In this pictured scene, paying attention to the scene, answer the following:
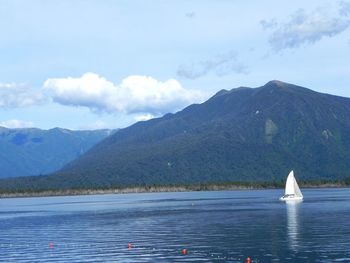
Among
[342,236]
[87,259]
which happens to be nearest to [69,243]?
[87,259]

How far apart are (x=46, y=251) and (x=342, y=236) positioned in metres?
42.0

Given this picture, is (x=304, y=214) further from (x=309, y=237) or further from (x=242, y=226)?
(x=309, y=237)

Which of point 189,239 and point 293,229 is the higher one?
point 293,229

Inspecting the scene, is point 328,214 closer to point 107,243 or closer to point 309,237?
point 309,237

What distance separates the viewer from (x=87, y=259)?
84.9m

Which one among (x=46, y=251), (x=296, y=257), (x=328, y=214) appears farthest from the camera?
(x=328, y=214)

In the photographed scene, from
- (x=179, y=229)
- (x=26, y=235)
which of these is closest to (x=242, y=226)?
(x=179, y=229)

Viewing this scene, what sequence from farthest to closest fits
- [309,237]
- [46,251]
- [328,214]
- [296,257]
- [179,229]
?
[328,214] < [179,229] < [309,237] < [46,251] < [296,257]

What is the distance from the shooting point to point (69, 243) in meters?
105

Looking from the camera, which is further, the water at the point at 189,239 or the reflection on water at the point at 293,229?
the reflection on water at the point at 293,229

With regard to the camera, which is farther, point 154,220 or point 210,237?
point 154,220

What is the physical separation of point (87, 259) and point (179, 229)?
39271 millimetres

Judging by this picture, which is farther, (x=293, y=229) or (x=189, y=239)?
(x=293, y=229)

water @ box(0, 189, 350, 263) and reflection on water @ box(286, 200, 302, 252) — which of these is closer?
water @ box(0, 189, 350, 263)
